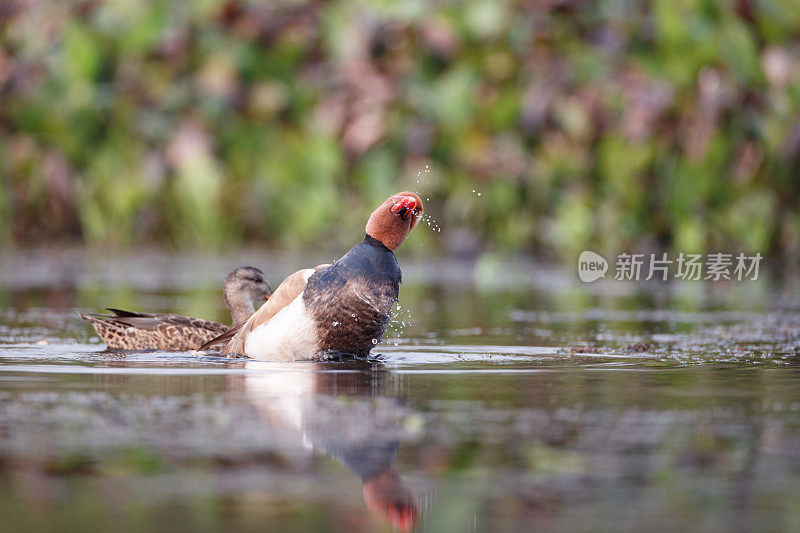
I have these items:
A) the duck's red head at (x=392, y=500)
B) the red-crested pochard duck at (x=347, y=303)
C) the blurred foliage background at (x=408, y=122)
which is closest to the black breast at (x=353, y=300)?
the red-crested pochard duck at (x=347, y=303)

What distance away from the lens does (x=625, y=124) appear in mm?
11352

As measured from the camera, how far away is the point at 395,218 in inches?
220

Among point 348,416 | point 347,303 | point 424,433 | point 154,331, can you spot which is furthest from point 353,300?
point 424,433

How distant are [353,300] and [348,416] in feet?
4.65

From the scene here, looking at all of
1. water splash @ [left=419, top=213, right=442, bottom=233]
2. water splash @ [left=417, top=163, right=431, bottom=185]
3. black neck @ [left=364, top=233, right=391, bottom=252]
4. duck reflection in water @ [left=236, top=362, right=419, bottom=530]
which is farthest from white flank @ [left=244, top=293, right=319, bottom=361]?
water splash @ [left=417, top=163, right=431, bottom=185]

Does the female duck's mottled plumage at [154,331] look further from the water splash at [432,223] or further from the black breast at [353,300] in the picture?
the water splash at [432,223]

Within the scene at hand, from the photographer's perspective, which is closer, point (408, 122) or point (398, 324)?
point (398, 324)

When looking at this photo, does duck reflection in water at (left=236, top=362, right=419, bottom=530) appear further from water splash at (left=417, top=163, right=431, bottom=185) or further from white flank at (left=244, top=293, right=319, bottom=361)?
water splash at (left=417, top=163, right=431, bottom=185)

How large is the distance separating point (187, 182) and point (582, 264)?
3.27 metres

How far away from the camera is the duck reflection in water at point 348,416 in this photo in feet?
10.1

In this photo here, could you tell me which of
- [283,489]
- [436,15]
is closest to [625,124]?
[436,15]

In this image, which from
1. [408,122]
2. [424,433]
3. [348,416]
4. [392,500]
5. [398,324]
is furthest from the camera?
[408,122]

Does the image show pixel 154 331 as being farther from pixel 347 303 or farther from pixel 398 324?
pixel 398 324

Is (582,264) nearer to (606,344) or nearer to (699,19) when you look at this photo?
(699,19)
